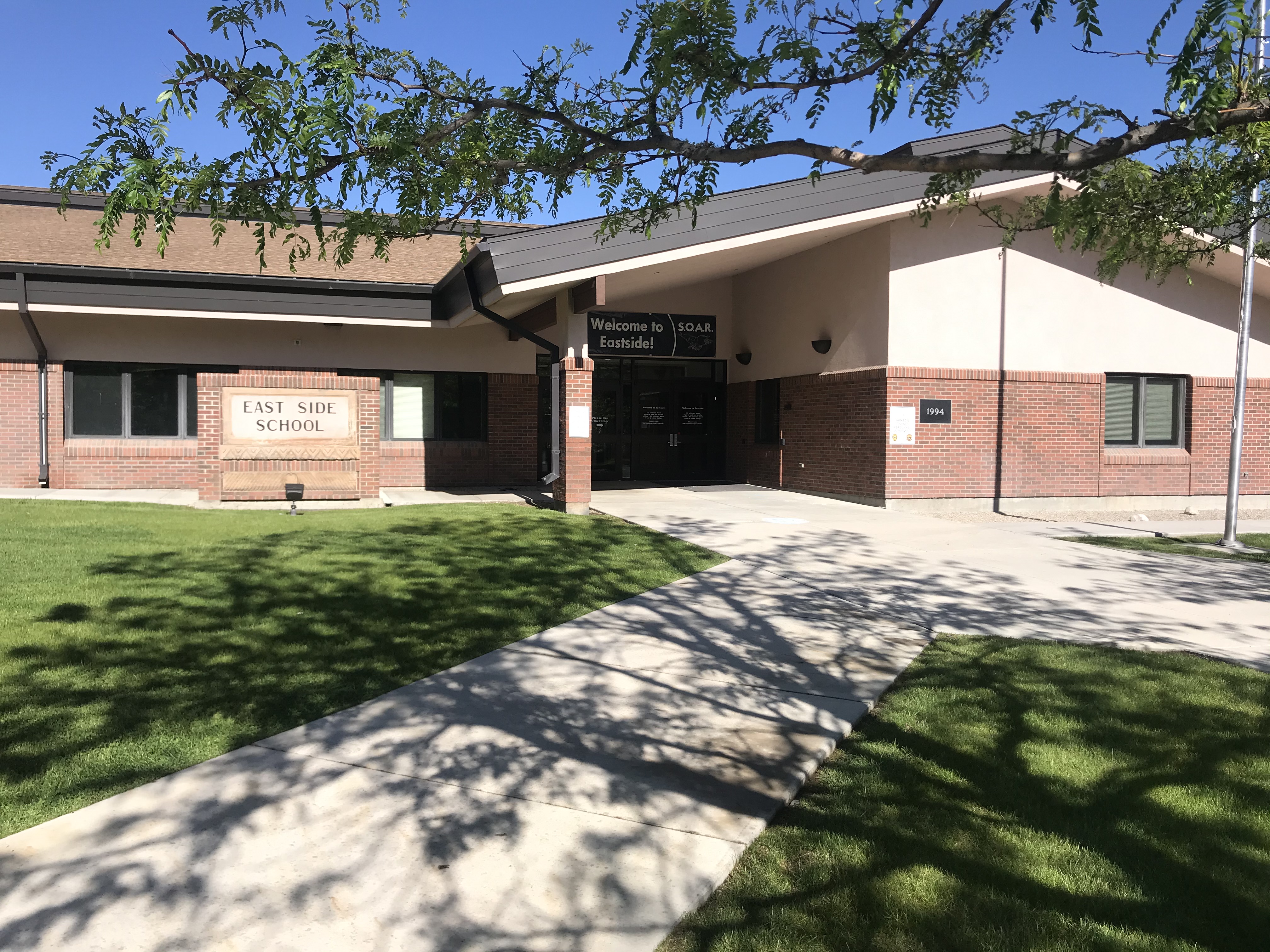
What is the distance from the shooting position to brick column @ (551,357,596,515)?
13969 millimetres

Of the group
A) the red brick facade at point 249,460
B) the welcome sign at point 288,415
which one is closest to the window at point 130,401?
the red brick facade at point 249,460

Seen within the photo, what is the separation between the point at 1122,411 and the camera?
56.2 ft

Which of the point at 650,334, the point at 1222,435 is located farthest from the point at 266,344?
the point at 1222,435

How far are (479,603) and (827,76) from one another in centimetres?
482

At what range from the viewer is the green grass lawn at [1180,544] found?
11852mm

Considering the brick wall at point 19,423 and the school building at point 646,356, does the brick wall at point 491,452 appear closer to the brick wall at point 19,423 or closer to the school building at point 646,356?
the school building at point 646,356

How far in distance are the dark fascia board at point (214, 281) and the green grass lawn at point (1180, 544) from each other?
11.1m

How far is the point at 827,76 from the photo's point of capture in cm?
514

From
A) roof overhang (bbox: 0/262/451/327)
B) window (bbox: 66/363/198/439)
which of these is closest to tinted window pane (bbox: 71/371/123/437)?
window (bbox: 66/363/198/439)

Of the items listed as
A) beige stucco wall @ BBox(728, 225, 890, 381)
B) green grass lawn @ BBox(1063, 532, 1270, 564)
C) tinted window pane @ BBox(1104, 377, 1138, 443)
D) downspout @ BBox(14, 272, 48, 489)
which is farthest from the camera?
tinted window pane @ BBox(1104, 377, 1138, 443)

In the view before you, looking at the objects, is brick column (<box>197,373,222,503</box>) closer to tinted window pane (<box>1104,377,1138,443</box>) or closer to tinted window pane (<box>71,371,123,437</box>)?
tinted window pane (<box>71,371,123,437</box>)

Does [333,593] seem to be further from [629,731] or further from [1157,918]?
[1157,918]

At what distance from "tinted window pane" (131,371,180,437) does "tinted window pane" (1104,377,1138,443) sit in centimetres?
1625

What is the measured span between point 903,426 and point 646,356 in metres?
6.62
